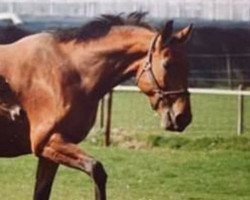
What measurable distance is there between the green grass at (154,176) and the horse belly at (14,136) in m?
3.08

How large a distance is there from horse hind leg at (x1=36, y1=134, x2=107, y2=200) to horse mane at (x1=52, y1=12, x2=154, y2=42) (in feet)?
3.31

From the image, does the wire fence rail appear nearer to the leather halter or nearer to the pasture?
the pasture

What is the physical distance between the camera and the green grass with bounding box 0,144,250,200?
1308cm

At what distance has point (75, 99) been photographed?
9164 mm

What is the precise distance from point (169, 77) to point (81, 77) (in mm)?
799

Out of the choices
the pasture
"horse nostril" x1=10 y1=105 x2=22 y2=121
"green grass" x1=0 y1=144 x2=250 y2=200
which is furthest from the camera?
the pasture

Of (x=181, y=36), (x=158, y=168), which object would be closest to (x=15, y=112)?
(x=181, y=36)

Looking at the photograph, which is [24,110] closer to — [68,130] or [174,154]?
[68,130]

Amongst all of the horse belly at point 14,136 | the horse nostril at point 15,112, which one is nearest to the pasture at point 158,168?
the horse belly at point 14,136

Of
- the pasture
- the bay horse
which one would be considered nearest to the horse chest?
the bay horse

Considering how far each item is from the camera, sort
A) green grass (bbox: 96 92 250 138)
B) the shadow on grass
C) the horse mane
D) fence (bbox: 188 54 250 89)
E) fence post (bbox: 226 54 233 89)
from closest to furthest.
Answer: the horse mane < the shadow on grass < green grass (bbox: 96 92 250 138) < fence post (bbox: 226 54 233 89) < fence (bbox: 188 54 250 89)

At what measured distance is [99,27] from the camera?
9.54 metres

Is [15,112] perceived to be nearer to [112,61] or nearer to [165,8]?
[112,61]

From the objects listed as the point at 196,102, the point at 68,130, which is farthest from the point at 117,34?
the point at 196,102
